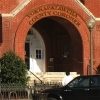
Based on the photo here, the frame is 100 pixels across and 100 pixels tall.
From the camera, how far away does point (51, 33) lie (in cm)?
3572

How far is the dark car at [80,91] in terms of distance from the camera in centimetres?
1984

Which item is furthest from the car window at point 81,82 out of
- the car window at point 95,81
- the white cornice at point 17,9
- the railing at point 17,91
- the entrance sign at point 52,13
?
the entrance sign at point 52,13

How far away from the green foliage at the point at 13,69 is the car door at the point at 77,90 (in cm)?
738

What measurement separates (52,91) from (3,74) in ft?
24.9

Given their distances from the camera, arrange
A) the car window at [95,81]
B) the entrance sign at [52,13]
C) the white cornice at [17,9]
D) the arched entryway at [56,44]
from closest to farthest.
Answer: the car window at [95,81] → the white cornice at [17,9] → the entrance sign at [52,13] → the arched entryway at [56,44]

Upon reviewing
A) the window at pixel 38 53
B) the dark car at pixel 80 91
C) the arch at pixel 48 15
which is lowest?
the dark car at pixel 80 91

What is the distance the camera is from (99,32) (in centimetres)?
3341

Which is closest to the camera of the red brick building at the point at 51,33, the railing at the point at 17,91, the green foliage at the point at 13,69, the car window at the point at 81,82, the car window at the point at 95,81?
the car window at the point at 95,81

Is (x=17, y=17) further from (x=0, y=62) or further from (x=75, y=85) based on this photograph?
(x=75, y=85)

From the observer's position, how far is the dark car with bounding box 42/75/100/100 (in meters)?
19.8

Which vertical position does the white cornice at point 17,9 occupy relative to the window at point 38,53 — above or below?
above

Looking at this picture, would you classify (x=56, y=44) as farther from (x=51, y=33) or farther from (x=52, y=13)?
(x=52, y=13)

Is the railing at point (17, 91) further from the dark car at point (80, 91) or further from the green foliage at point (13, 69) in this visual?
the dark car at point (80, 91)

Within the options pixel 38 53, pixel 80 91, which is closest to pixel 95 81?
pixel 80 91
